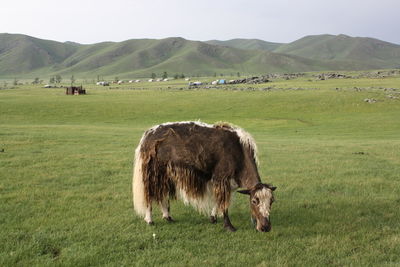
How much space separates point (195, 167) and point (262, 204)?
154 cm

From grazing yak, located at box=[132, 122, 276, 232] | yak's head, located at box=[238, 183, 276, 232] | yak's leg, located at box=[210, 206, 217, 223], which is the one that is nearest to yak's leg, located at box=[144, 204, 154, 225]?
grazing yak, located at box=[132, 122, 276, 232]

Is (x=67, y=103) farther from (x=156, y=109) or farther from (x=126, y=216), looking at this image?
(x=126, y=216)

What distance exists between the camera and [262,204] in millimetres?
5922

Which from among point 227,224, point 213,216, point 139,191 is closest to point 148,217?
point 139,191

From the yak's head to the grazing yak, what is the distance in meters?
0.26

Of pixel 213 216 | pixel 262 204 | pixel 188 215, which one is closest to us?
pixel 262 204

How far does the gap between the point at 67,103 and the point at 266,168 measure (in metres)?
43.4

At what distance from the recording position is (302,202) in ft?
26.6

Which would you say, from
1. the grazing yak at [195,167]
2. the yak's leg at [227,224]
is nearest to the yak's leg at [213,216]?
the grazing yak at [195,167]

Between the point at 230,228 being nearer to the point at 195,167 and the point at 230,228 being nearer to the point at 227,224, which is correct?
the point at 227,224

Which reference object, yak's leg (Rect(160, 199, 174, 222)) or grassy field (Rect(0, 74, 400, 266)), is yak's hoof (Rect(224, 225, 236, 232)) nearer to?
grassy field (Rect(0, 74, 400, 266))

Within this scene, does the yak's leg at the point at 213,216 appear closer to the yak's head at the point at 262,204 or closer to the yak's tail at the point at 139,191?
the yak's head at the point at 262,204

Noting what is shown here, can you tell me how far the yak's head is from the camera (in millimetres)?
5910

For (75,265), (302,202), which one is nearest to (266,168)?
(302,202)
